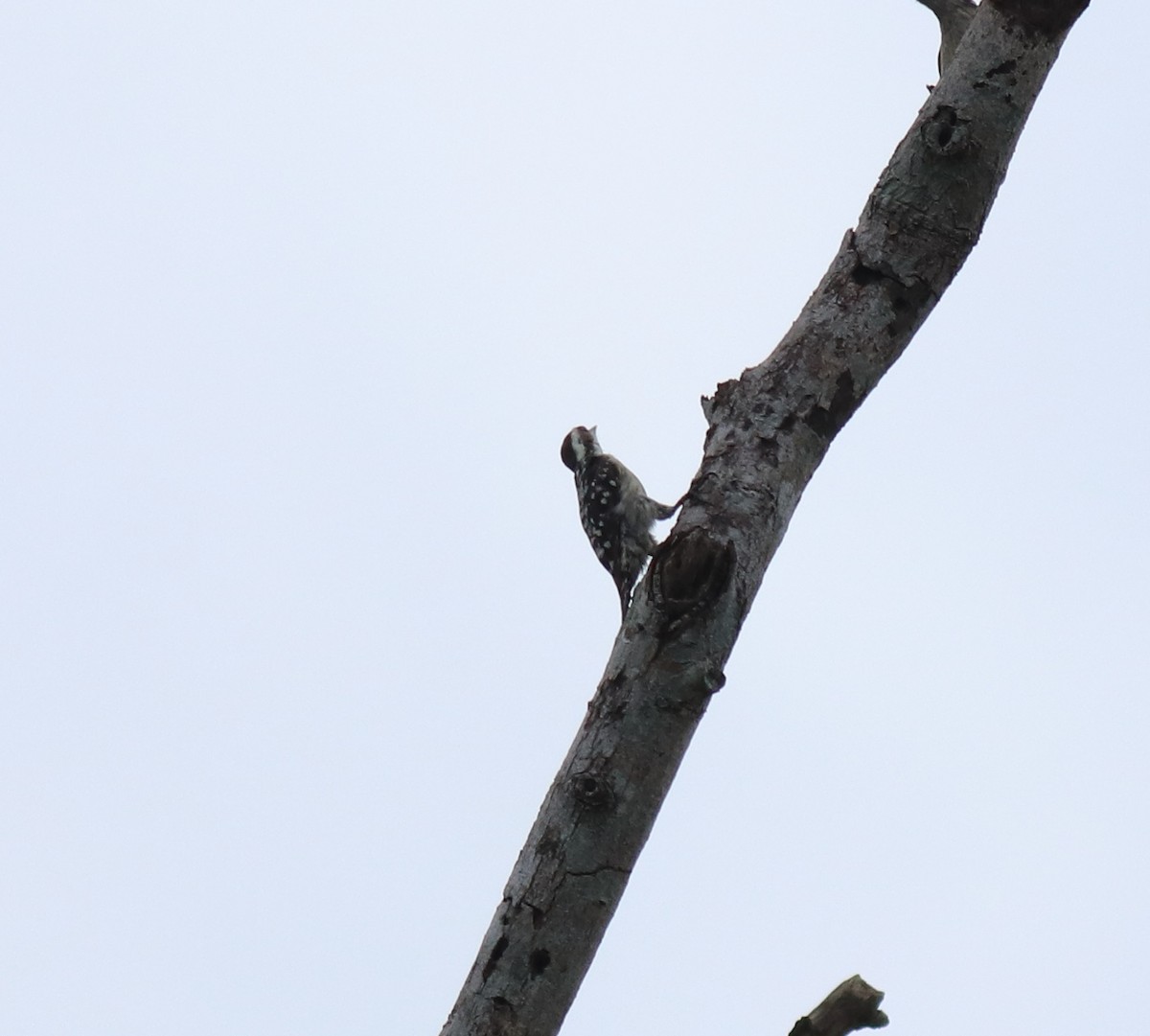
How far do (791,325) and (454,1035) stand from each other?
1.97 metres

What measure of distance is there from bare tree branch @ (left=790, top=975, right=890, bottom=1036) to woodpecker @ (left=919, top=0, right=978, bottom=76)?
10.4 ft

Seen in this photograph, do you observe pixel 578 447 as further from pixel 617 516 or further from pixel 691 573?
pixel 691 573

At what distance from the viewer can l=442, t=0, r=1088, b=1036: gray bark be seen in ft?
9.73

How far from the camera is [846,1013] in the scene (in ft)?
9.82

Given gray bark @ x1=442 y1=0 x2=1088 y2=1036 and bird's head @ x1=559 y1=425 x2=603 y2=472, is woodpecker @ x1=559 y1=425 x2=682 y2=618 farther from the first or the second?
gray bark @ x1=442 y1=0 x2=1088 y2=1036

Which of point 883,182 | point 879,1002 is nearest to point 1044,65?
point 883,182

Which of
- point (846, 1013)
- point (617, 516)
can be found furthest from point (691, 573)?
point (617, 516)

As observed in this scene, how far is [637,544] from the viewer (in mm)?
8523

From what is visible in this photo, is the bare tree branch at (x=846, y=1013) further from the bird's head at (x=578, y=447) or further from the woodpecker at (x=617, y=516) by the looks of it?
the bird's head at (x=578, y=447)

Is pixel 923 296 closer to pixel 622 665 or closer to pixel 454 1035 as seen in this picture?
pixel 622 665

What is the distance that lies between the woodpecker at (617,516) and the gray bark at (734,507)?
4667 mm

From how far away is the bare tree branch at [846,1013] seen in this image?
2.99 meters

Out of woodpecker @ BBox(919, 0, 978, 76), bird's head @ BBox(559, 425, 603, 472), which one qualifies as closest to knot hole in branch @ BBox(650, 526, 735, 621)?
woodpecker @ BBox(919, 0, 978, 76)

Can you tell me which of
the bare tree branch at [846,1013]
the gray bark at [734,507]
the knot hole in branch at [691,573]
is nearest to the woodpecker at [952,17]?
the gray bark at [734,507]
